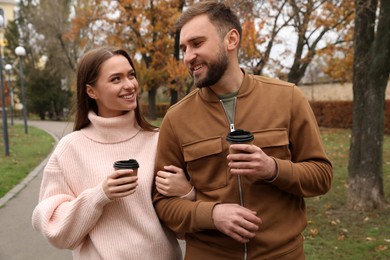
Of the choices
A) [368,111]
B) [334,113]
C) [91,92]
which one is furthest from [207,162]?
[334,113]

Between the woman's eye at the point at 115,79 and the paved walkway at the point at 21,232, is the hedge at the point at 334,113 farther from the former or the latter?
the woman's eye at the point at 115,79

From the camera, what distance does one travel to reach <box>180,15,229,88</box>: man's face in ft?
7.09

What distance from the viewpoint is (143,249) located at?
90.1 inches

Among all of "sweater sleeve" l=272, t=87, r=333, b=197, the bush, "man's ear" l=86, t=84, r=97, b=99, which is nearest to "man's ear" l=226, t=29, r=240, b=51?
"sweater sleeve" l=272, t=87, r=333, b=197

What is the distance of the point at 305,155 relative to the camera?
2.13m

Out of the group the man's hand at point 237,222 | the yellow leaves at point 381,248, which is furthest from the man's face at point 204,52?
the yellow leaves at point 381,248

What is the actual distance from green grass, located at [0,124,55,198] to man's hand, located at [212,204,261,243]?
7392 millimetres

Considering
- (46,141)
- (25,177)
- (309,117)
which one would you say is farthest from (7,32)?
(309,117)

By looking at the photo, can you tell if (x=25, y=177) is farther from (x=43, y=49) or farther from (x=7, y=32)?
(x=7, y=32)

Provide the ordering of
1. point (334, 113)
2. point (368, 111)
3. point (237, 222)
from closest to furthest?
point (237, 222)
point (368, 111)
point (334, 113)

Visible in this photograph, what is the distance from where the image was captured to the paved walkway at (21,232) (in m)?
5.25

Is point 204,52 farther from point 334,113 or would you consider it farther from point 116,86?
point 334,113

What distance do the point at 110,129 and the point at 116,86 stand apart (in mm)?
248

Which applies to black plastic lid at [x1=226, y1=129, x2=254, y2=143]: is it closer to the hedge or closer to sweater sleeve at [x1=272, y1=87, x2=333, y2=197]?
sweater sleeve at [x1=272, y1=87, x2=333, y2=197]
